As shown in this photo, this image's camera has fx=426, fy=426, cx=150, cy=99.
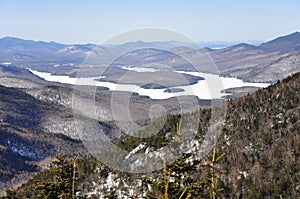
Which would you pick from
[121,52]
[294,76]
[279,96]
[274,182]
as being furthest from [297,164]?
[121,52]

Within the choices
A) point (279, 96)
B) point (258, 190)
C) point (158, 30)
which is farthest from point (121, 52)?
point (279, 96)

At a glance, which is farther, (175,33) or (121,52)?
(121,52)

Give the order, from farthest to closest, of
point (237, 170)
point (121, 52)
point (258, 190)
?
point (237, 170) → point (258, 190) → point (121, 52)

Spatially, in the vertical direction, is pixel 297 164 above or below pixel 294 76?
below

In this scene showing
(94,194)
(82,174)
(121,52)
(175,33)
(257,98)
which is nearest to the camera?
(175,33)

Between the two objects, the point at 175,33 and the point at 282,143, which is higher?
the point at 175,33

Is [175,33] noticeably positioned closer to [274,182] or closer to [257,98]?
[274,182]

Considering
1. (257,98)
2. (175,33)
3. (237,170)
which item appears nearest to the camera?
(175,33)

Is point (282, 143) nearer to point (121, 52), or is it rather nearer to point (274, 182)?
point (274, 182)

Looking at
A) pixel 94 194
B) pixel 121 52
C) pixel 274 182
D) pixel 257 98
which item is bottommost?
pixel 94 194

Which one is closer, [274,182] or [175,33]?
[175,33]
